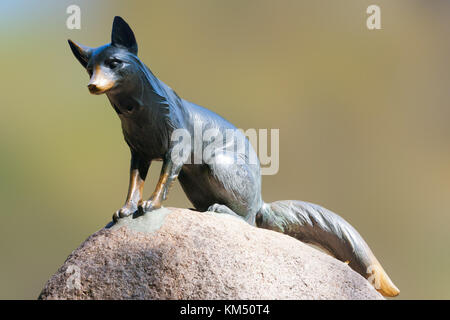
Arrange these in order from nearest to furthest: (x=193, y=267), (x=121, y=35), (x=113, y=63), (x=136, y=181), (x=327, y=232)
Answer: (x=193, y=267) < (x=113, y=63) < (x=121, y=35) < (x=136, y=181) < (x=327, y=232)

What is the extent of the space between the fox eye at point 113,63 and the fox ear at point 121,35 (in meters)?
0.13

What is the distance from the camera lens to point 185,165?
10.1ft

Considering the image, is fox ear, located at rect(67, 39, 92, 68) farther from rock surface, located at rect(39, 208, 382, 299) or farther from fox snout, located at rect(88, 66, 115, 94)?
rock surface, located at rect(39, 208, 382, 299)

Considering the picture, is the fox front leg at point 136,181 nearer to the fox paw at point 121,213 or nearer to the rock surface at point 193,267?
the fox paw at point 121,213

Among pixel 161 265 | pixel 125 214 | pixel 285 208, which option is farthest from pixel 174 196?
pixel 161 265

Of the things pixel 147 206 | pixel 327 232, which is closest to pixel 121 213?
pixel 147 206

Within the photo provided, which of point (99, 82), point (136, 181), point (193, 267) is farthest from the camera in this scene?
point (136, 181)

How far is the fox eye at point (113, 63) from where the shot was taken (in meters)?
2.79

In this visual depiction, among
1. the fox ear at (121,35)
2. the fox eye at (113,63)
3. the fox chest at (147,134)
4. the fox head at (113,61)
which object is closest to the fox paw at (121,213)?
the fox chest at (147,134)

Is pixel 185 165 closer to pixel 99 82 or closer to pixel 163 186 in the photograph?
pixel 163 186

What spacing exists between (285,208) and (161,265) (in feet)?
3.72

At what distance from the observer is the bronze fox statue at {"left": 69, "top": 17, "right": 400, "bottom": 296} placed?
111 inches

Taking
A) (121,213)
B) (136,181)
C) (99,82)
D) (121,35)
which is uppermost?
(121,35)

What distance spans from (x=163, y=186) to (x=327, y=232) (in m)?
1.08
